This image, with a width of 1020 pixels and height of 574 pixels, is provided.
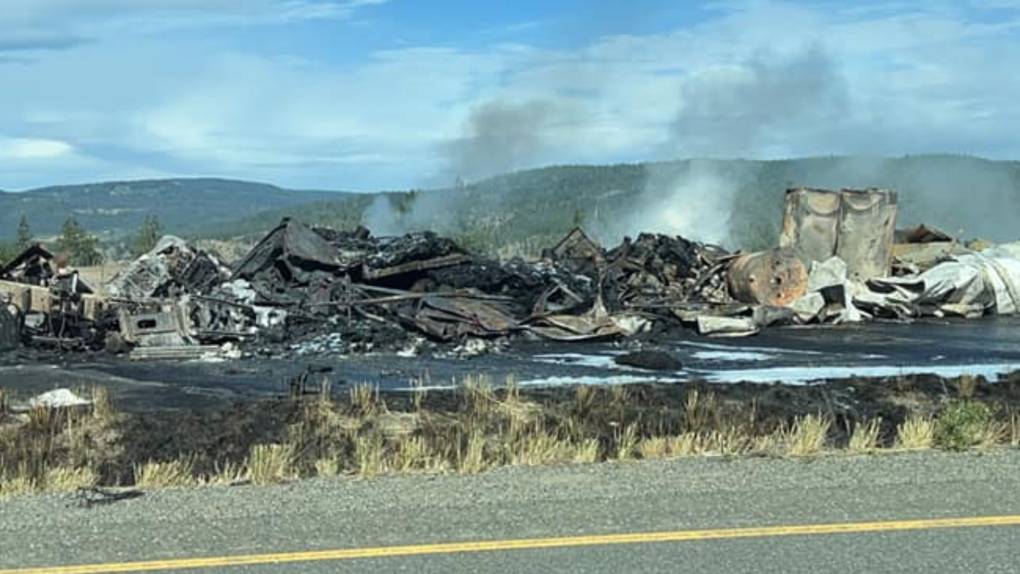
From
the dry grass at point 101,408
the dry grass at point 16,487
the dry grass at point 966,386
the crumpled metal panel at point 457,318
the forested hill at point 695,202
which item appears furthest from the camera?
the forested hill at point 695,202

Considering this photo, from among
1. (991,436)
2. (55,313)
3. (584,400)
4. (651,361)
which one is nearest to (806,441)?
(991,436)

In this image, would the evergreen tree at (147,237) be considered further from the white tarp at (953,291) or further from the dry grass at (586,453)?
the dry grass at (586,453)

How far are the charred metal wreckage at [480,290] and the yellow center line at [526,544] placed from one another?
15.8 metres

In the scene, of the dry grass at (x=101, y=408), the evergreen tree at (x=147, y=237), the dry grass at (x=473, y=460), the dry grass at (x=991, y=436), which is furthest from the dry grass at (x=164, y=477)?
the evergreen tree at (x=147, y=237)

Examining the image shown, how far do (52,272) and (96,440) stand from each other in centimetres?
1549

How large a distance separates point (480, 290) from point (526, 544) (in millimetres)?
19393

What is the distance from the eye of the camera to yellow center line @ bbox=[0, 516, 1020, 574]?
6.52 m

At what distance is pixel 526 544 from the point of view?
6898 millimetres

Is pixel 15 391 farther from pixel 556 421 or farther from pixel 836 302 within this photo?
pixel 836 302

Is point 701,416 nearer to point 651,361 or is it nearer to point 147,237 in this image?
point 651,361

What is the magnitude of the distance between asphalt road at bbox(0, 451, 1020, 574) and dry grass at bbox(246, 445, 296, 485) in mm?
292

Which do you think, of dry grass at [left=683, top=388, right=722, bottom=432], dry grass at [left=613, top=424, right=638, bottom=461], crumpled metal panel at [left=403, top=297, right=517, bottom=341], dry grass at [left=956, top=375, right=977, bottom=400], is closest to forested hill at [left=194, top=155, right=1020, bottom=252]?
crumpled metal panel at [left=403, top=297, right=517, bottom=341]

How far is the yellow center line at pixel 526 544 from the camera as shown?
652 cm

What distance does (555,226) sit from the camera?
3794 inches
